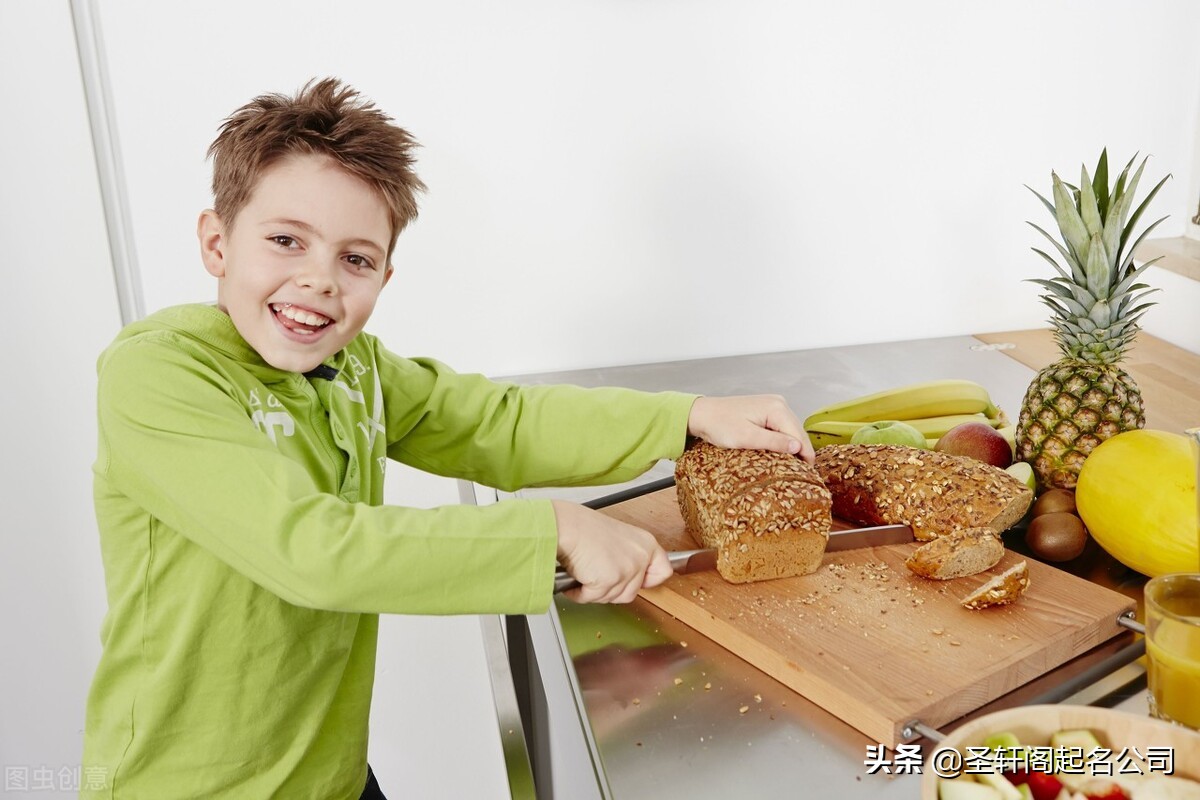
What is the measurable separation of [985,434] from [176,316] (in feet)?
2.74

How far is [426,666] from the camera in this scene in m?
1.73

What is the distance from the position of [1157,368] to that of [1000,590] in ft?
2.97

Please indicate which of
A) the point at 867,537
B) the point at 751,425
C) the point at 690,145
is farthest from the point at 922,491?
the point at 690,145

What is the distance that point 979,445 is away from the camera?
1.16 m

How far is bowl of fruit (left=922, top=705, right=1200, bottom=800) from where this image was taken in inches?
23.6

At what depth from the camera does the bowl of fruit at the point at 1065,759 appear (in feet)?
1.97

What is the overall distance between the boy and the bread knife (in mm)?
67

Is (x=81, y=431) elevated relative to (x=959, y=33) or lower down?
lower down

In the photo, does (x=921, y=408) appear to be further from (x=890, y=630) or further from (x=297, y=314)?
(x=297, y=314)

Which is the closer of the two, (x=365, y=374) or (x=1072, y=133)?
(x=365, y=374)

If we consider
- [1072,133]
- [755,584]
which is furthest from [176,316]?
[1072,133]

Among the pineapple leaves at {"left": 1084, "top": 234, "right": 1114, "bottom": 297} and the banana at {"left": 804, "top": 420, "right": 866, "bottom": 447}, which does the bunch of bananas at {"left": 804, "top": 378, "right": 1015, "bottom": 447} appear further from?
the pineapple leaves at {"left": 1084, "top": 234, "right": 1114, "bottom": 297}

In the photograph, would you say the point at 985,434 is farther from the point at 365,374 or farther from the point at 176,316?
the point at 176,316

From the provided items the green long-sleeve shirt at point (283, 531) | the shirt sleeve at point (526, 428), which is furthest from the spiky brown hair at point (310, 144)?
the shirt sleeve at point (526, 428)
